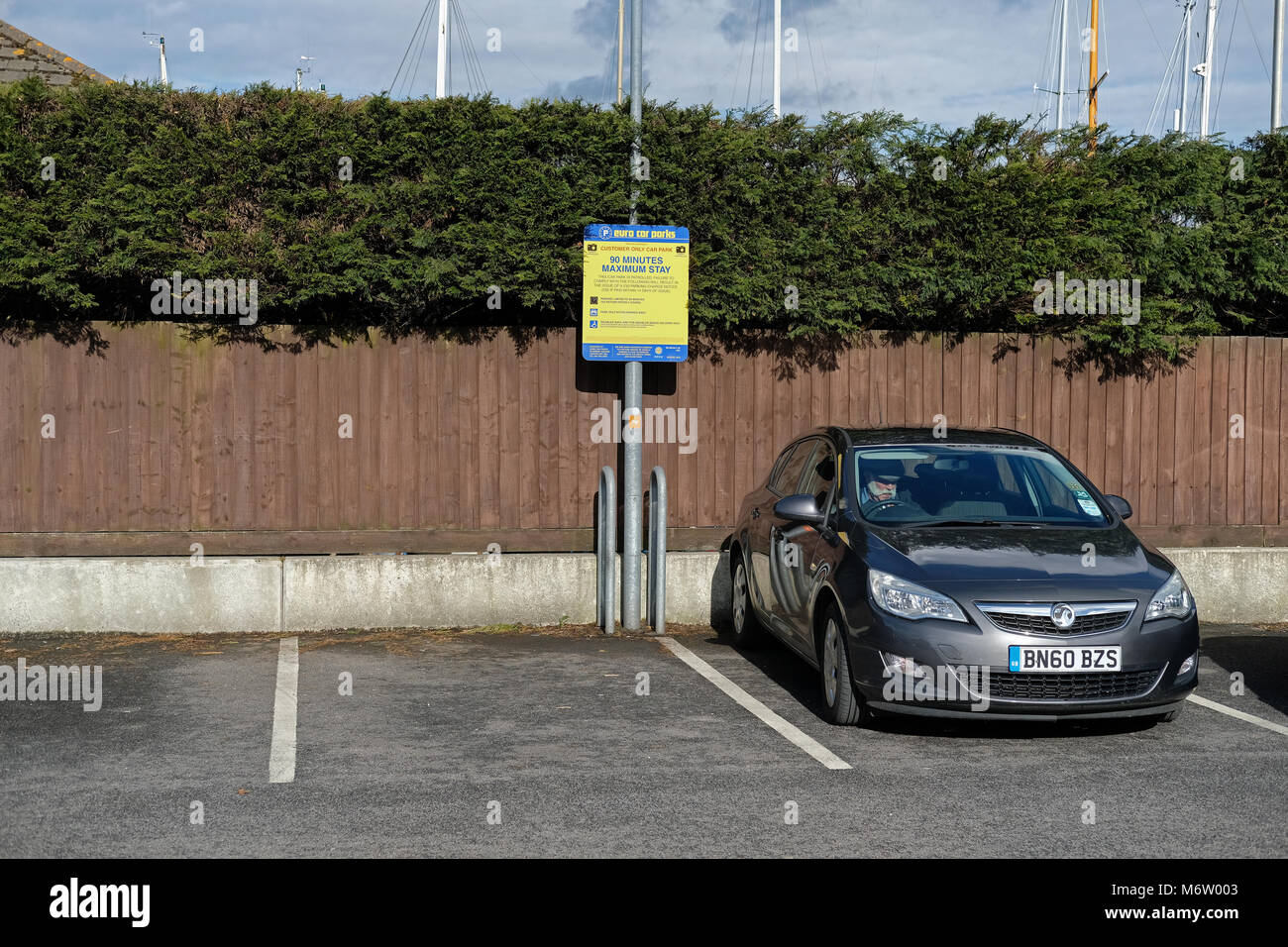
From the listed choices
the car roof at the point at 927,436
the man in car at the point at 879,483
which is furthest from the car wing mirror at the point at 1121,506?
the man in car at the point at 879,483

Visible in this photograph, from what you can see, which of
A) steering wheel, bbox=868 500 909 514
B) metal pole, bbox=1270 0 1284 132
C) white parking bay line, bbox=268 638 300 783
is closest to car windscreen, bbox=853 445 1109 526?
steering wheel, bbox=868 500 909 514

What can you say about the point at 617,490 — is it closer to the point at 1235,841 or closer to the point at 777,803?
the point at 777,803

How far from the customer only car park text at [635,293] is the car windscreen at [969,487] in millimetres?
2887

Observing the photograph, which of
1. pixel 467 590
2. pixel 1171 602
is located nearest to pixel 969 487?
pixel 1171 602

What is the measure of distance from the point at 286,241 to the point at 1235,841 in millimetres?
8108

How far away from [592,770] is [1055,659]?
7.66 ft

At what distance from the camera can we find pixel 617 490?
1174 centimetres

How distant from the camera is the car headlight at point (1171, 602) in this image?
7059 mm

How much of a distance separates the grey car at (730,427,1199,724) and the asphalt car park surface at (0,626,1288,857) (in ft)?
0.94

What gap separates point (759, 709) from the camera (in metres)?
7.96

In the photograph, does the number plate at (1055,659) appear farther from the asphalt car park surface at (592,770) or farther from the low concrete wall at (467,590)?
the low concrete wall at (467,590)

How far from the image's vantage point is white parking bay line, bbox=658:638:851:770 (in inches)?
265

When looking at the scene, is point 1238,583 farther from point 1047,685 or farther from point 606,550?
point 1047,685
